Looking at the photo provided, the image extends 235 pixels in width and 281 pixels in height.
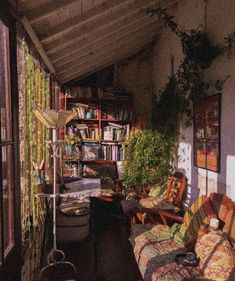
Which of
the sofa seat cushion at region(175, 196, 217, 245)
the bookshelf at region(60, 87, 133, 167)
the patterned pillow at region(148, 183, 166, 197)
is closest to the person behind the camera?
the sofa seat cushion at region(175, 196, 217, 245)

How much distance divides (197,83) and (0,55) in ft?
7.82

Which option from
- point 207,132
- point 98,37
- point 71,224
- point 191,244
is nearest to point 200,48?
point 207,132

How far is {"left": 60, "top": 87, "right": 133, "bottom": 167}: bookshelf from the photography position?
5364 mm

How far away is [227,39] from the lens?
8.89ft

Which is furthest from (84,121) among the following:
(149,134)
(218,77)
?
(218,77)

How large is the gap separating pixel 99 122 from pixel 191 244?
3303 mm

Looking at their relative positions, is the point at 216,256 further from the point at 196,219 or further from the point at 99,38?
the point at 99,38

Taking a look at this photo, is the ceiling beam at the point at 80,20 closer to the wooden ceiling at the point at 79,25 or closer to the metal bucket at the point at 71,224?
the wooden ceiling at the point at 79,25

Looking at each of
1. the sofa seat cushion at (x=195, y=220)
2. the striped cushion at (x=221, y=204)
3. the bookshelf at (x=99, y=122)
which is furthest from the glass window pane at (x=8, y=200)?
the bookshelf at (x=99, y=122)

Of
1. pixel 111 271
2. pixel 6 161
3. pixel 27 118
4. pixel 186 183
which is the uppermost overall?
pixel 27 118

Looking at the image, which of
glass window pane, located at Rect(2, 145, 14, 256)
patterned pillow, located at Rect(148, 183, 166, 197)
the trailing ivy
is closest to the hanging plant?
the trailing ivy

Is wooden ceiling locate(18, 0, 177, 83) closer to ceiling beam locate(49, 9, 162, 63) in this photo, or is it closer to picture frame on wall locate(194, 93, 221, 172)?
ceiling beam locate(49, 9, 162, 63)

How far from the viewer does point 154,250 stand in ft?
8.54

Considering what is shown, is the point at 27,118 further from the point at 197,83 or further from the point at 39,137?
the point at 197,83
